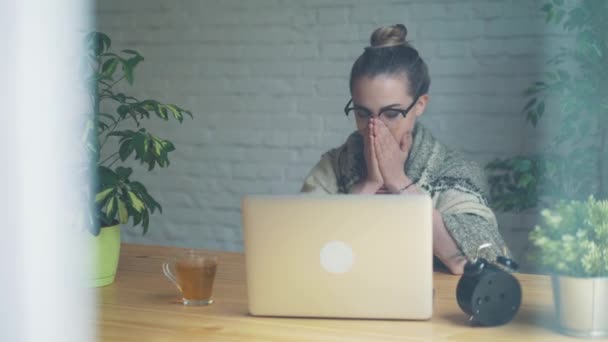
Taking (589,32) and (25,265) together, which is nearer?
(25,265)

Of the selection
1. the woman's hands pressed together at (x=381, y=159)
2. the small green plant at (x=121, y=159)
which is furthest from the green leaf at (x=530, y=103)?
Result: the small green plant at (x=121, y=159)

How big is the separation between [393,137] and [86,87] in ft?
2.43

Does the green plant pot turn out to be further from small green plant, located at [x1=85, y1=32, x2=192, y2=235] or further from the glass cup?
the glass cup

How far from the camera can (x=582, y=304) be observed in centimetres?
117

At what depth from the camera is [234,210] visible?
333 centimetres

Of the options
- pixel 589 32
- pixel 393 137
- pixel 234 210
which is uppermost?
pixel 589 32

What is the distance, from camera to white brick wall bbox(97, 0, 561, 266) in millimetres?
2826

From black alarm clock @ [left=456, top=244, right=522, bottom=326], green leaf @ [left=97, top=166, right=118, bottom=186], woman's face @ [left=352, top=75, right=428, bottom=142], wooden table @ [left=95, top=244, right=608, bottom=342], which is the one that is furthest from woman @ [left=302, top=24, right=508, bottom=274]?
black alarm clock @ [left=456, top=244, right=522, bottom=326]

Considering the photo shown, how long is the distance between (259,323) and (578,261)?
45 cm

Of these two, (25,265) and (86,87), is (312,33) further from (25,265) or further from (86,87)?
(25,265)

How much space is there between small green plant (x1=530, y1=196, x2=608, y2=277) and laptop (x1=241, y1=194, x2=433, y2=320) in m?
0.16

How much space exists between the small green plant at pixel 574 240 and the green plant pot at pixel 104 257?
2.54ft

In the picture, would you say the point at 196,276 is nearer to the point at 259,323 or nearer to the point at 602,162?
the point at 259,323

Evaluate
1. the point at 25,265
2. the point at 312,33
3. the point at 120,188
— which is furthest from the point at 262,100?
the point at 25,265
